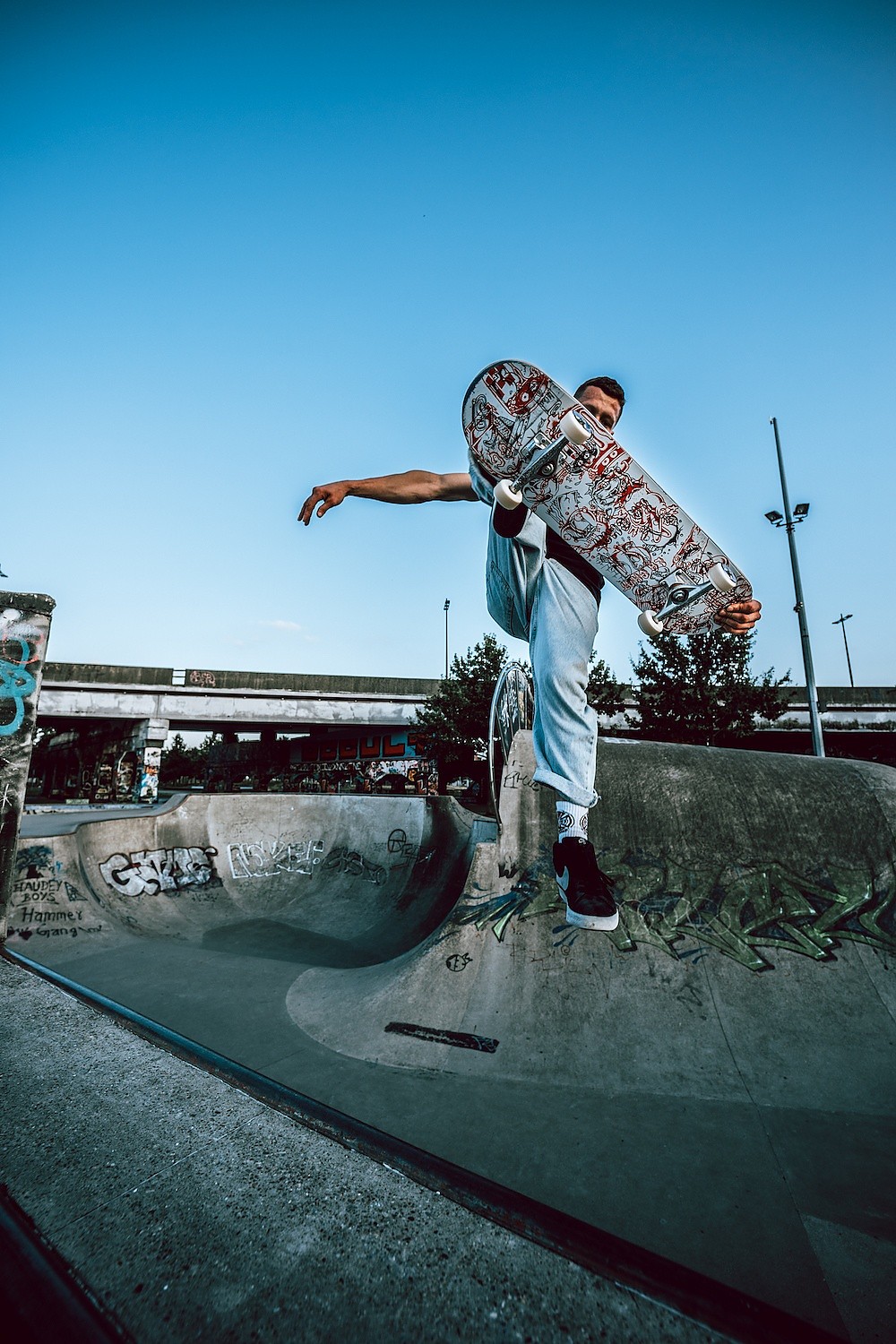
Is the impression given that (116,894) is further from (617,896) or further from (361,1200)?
(361,1200)

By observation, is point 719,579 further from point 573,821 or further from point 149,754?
point 149,754

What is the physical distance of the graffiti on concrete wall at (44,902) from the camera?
287 inches

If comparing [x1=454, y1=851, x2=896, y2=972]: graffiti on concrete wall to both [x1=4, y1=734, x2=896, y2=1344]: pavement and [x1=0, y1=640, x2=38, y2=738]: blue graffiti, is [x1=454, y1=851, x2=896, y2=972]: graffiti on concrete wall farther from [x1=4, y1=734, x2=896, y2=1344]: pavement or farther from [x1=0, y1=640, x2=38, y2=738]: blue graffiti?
[x1=0, y1=640, x2=38, y2=738]: blue graffiti

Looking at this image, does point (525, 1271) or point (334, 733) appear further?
point (334, 733)

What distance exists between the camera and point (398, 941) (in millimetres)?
7492

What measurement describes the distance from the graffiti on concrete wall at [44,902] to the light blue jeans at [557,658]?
7.28 m

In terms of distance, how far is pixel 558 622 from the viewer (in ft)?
9.49

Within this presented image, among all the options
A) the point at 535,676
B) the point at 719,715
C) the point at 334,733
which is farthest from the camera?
the point at 334,733

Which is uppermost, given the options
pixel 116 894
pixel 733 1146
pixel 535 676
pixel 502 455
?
pixel 502 455

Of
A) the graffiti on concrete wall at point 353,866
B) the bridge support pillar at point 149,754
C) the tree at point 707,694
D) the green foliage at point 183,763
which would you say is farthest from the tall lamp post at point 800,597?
the green foliage at point 183,763

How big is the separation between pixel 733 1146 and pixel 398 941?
190 inches

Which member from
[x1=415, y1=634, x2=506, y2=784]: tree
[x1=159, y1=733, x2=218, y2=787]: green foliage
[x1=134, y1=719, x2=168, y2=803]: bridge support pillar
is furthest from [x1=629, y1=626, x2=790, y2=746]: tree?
[x1=159, y1=733, x2=218, y2=787]: green foliage

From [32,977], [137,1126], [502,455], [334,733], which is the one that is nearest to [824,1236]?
[137,1126]

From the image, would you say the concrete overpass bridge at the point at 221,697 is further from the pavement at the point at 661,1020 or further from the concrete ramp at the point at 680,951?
the concrete ramp at the point at 680,951
